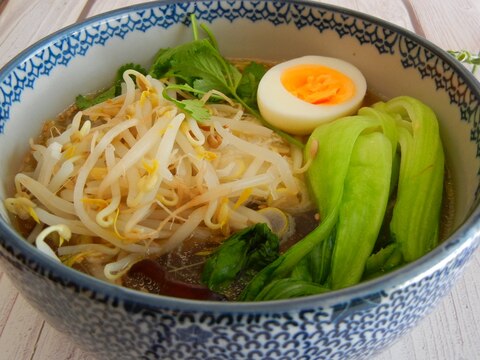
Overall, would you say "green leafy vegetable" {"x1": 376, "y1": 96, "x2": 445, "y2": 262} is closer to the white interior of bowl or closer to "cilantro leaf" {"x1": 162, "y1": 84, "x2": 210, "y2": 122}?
the white interior of bowl

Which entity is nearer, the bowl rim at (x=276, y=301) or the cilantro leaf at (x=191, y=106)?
the bowl rim at (x=276, y=301)

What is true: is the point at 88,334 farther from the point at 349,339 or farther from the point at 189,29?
the point at 189,29

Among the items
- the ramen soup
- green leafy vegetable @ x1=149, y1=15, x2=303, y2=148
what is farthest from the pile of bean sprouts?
green leafy vegetable @ x1=149, y1=15, x2=303, y2=148

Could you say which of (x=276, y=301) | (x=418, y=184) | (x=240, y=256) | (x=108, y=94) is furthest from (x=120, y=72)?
(x=276, y=301)

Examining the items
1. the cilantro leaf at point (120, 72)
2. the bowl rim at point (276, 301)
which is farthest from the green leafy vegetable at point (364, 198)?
the cilantro leaf at point (120, 72)

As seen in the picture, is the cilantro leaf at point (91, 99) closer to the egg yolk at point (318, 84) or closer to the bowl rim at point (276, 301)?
the egg yolk at point (318, 84)

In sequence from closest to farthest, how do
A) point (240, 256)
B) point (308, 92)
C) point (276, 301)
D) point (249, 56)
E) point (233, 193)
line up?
1. point (276, 301)
2. point (240, 256)
3. point (233, 193)
4. point (308, 92)
5. point (249, 56)

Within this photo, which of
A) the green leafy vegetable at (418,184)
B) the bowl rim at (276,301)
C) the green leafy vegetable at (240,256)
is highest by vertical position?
the bowl rim at (276,301)

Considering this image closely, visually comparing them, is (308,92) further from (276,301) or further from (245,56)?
(276,301)
